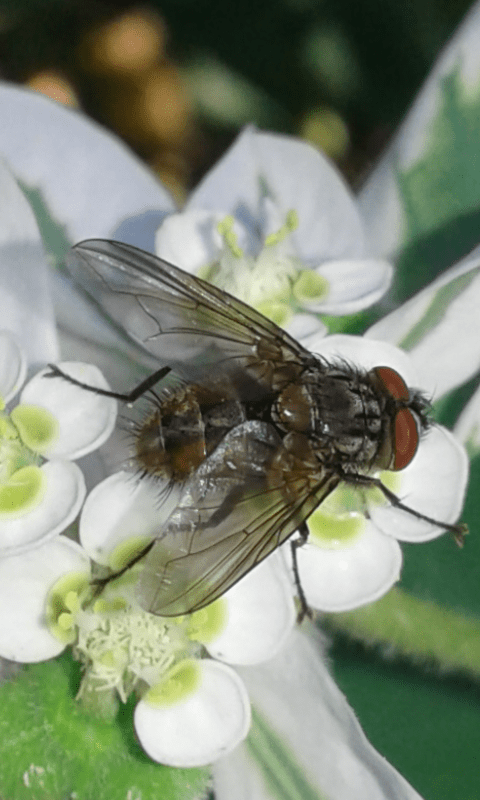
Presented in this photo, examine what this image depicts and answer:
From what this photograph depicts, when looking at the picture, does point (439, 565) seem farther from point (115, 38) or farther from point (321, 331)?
point (115, 38)

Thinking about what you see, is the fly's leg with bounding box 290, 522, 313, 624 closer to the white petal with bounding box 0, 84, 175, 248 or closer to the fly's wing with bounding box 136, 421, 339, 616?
the fly's wing with bounding box 136, 421, 339, 616

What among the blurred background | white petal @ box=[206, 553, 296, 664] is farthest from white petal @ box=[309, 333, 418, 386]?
the blurred background

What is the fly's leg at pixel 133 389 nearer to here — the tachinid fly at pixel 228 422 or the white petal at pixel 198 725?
the tachinid fly at pixel 228 422

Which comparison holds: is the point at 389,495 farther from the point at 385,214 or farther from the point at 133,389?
the point at 385,214

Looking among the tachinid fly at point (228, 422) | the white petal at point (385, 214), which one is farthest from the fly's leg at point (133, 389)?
the white petal at point (385, 214)

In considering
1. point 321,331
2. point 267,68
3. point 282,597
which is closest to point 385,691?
point 282,597

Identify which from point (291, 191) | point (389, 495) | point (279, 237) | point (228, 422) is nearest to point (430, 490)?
point (389, 495)
